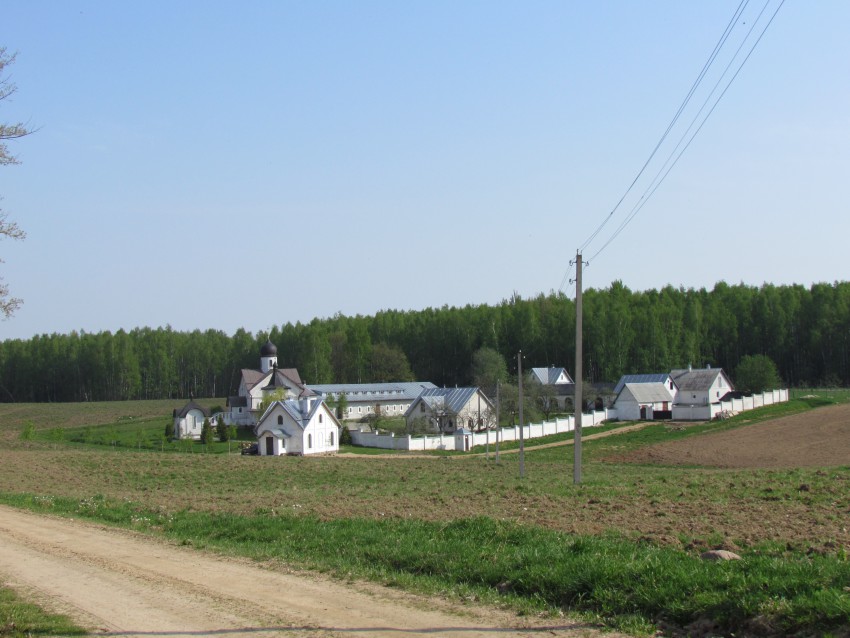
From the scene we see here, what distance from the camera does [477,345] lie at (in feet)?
386

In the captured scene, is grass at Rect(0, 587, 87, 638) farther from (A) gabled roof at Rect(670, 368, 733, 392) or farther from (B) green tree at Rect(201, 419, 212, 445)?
(A) gabled roof at Rect(670, 368, 733, 392)

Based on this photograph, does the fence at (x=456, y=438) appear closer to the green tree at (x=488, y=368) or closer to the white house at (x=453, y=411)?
the white house at (x=453, y=411)

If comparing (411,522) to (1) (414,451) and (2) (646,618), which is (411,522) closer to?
(2) (646,618)

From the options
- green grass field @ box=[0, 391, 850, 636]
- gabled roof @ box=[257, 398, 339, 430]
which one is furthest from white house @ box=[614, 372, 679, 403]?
green grass field @ box=[0, 391, 850, 636]

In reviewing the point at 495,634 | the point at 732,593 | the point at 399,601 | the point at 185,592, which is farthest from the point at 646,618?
the point at 185,592

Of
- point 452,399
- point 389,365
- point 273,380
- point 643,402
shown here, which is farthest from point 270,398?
point 643,402

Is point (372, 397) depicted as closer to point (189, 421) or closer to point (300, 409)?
point (189, 421)

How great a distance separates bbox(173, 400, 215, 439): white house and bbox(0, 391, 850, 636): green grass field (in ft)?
164

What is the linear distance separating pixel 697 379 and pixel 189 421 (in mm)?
49741

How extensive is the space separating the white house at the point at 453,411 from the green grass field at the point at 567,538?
48.1 metres

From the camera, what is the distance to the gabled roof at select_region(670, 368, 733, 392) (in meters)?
83.0

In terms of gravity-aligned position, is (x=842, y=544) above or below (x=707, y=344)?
below

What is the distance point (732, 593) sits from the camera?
843 cm

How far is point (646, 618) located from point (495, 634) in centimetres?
160
